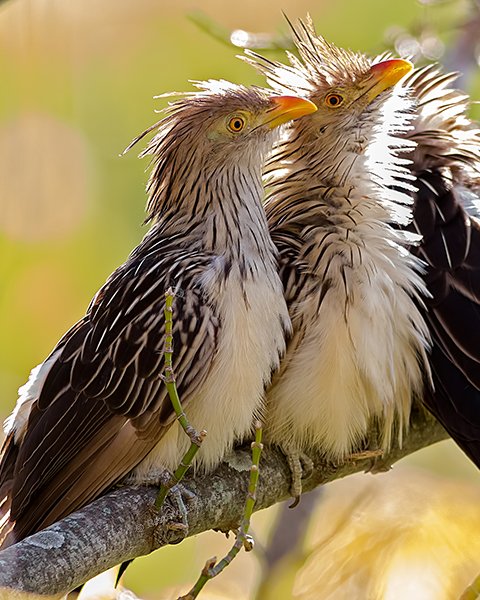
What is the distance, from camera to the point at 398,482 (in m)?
4.80

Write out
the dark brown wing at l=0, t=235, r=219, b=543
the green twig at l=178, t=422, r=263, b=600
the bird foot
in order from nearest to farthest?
the green twig at l=178, t=422, r=263, b=600 → the dark brown wing at l=0, t=235, r=219, b=543 → the bird foot

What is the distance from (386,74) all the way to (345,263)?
71 cm

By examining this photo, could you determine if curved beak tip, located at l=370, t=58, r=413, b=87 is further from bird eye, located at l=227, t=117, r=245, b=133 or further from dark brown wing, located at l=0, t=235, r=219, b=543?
dark brown wing, located at l=0, t=235, r=219, b=543

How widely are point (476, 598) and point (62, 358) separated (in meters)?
1.51

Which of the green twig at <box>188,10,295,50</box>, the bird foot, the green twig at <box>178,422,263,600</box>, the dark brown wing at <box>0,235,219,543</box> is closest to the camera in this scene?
the green twig at <box>178,422,263,600</box>

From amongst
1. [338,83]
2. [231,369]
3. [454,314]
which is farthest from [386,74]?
[231,369]

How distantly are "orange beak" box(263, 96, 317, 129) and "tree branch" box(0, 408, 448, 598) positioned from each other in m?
1.13

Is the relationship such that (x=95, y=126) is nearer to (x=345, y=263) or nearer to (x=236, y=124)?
(x=236, y=124)

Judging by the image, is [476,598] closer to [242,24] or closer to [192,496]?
[192,496]

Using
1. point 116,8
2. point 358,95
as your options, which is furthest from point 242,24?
point 358,95

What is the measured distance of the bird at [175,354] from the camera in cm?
354

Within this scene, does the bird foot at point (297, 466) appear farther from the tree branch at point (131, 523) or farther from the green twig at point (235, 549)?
the green twig at point (235, 549)

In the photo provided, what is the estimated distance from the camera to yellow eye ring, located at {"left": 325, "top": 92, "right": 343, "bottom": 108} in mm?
4150

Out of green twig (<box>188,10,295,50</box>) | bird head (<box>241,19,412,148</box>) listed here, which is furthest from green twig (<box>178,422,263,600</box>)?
green twig (<box>188,10,295,50</box>)
